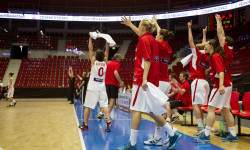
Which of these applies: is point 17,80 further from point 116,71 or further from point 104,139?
point 104,139

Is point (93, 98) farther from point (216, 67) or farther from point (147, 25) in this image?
point (216, 67)

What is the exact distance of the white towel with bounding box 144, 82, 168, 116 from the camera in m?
2.82

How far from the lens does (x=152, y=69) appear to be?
9.91 ft

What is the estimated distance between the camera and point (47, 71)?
64.5 feet

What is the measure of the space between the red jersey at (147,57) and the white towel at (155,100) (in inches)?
6.5

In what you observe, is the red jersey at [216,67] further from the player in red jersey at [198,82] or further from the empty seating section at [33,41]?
the empty seating section at [33,41]

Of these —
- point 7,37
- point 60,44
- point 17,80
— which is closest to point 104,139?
point 17,80

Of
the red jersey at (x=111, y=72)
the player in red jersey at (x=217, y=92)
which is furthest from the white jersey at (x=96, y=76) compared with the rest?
the player in red jersey at (x=217, y=92)

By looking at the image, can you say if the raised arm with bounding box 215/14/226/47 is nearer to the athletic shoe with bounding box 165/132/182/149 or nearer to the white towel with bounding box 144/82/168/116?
the white towel with bounding box 144/82/168/116

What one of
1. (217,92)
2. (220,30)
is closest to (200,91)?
(217,92)

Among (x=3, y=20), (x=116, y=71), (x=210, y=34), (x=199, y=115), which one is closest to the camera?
(x=199, y=115)

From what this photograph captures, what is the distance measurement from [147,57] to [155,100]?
1.81 ft

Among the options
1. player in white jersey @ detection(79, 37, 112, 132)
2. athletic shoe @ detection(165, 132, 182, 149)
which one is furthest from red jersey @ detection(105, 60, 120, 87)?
athletic shoe @ detection(165, 132, 182, 149)

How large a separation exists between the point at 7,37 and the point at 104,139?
2290 centimetres
